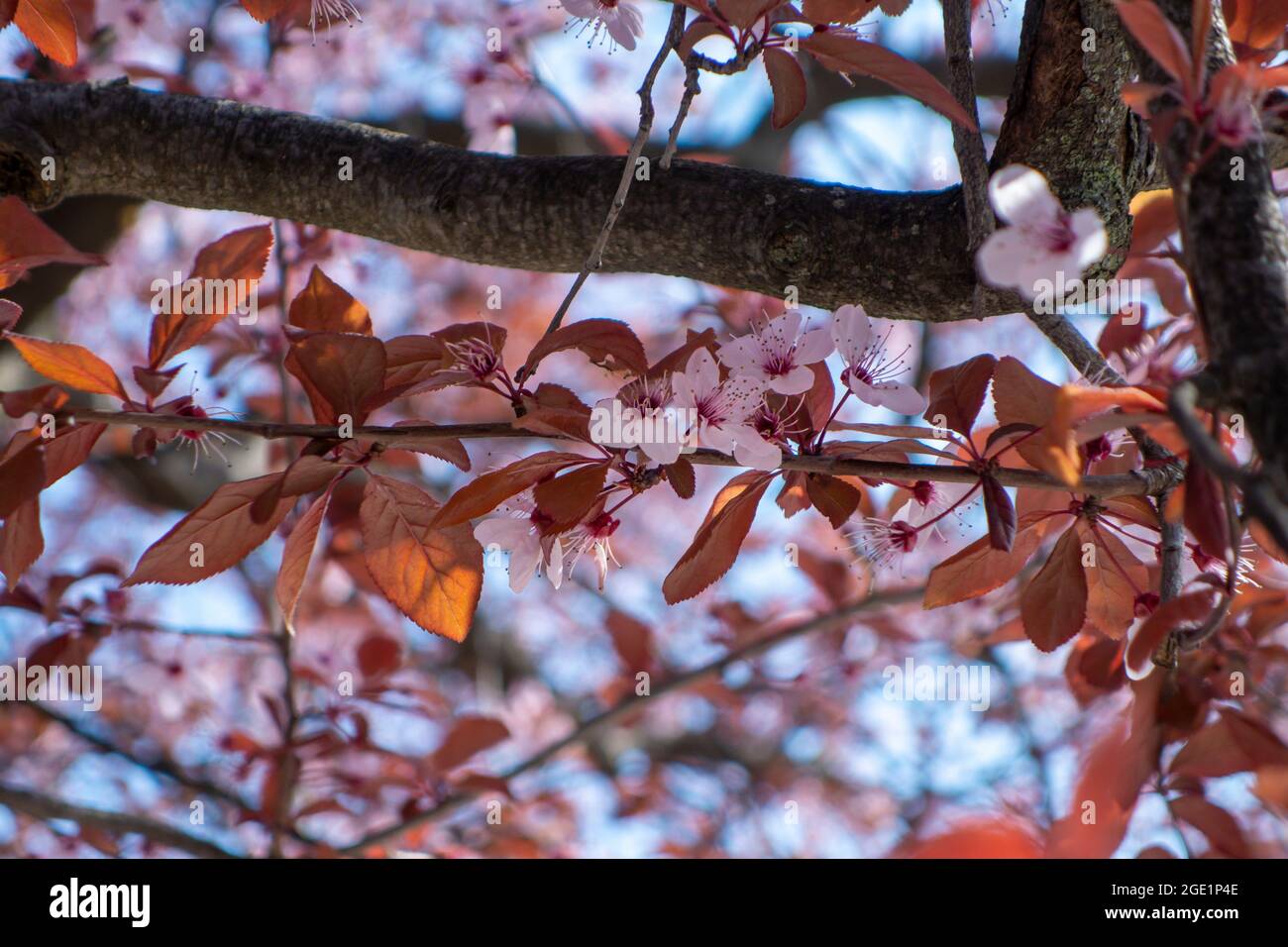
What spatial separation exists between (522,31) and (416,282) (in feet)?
8.44

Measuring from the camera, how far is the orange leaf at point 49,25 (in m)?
0.91

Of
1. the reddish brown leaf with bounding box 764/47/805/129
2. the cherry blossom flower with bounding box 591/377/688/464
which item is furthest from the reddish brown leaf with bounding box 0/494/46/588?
the reddish brown leaf with bounding box 764/47/805/129

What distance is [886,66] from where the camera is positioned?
736 mm

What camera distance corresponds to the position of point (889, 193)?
3.01ft

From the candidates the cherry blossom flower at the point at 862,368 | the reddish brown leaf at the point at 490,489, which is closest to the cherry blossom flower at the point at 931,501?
the cherry blossom flower at the point at 862,368

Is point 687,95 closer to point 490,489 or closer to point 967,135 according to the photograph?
point 967,135

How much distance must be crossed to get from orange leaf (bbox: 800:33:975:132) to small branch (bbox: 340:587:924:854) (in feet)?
3.16

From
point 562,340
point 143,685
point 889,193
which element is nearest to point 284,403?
point 562,340

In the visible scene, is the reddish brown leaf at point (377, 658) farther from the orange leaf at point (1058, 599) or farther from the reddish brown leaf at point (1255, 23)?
the reddish brown leaf at point (1255, 23)

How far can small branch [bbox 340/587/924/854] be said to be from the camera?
1.49 meters

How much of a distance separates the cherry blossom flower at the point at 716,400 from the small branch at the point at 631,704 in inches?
33.9

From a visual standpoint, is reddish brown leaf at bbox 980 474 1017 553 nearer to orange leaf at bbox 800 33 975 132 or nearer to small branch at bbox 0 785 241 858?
orange leaf at bbox 800 33 975 132

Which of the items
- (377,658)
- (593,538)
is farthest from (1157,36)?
(377,658)

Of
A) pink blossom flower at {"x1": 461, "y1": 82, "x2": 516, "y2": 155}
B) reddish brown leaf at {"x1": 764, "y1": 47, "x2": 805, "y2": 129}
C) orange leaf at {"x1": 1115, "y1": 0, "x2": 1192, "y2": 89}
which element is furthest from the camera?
pink blossom flower at {"x1": 461, "y1": 82, "x2": 516, "y2": 155}
